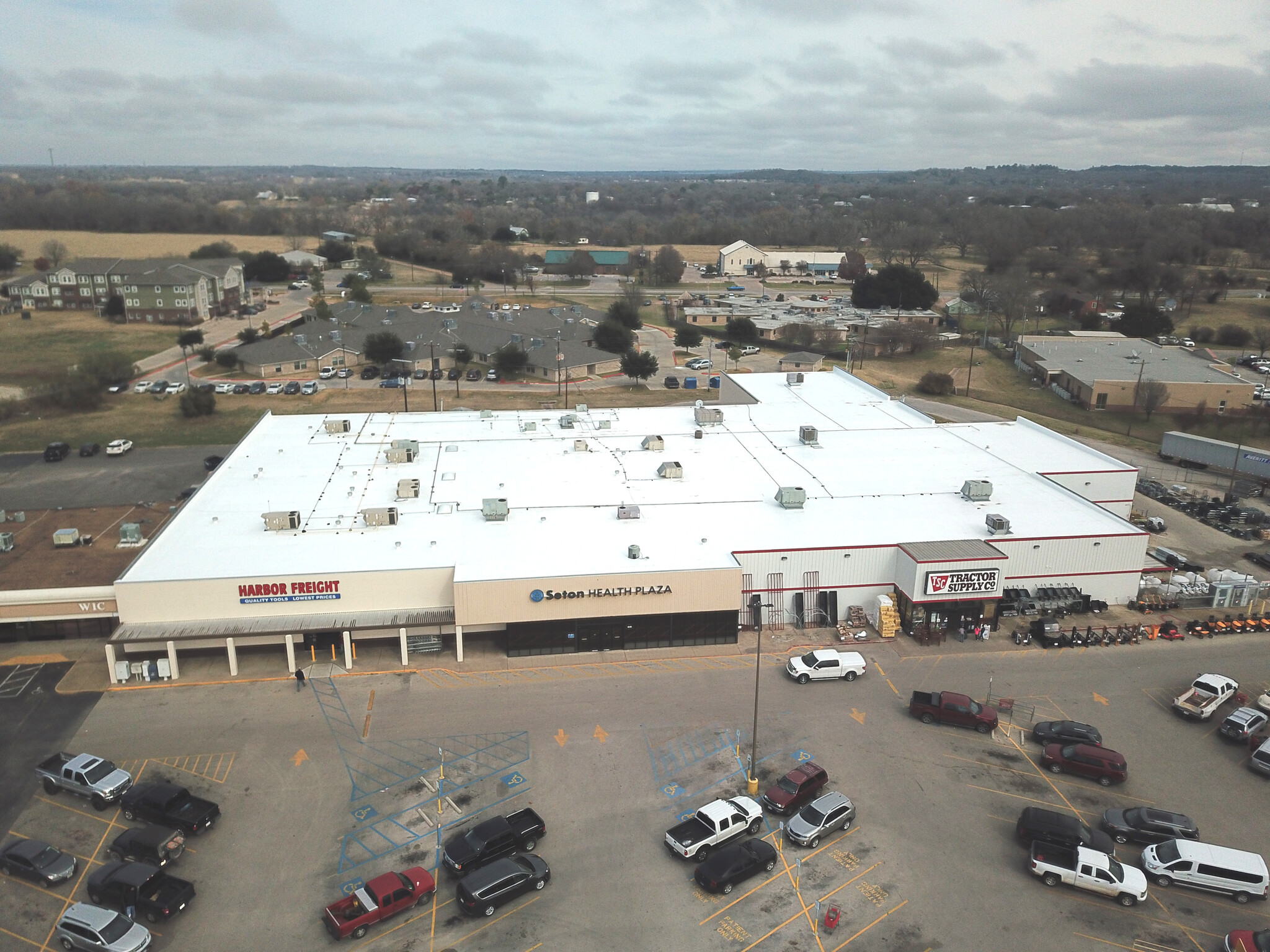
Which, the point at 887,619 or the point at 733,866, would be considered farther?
the point at 887,619

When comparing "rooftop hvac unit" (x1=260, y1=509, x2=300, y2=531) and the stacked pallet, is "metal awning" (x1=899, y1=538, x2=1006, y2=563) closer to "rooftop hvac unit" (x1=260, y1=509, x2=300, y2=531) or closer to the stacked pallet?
the stacked pallet

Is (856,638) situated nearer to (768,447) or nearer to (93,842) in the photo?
(768,447)

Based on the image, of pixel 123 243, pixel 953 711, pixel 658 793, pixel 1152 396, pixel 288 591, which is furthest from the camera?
pixel 123 243

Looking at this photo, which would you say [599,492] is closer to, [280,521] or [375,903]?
[280,521]

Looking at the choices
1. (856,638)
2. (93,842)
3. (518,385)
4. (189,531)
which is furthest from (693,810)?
(518,385)

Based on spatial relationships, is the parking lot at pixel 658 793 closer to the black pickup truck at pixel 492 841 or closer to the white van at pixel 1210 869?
the white van at pixel 1210 869

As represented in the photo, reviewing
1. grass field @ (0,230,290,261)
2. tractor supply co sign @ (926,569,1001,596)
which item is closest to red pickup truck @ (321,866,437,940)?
tractor supply co sign @ (926,569,1001,596)

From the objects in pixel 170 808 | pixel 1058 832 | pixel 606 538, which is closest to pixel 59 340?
pixel 606 538

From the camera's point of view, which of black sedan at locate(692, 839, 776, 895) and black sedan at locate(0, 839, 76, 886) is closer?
black sedan at locate(692, 839, 776, 895)
